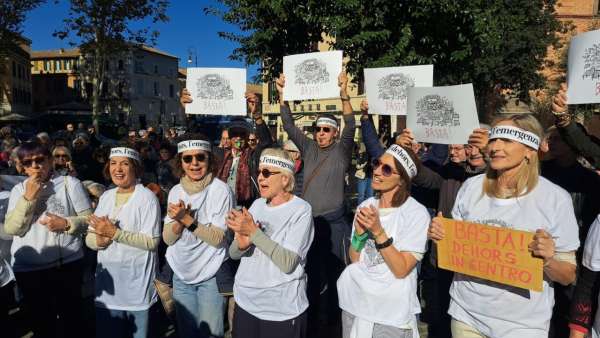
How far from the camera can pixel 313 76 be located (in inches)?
218

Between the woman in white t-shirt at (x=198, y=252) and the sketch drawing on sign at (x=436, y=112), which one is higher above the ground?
the sketch drawing on sign at (x=436, y=112)

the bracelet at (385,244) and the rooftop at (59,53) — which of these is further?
the rooftop at (59,53)

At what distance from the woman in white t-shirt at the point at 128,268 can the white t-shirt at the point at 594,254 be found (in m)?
2.79

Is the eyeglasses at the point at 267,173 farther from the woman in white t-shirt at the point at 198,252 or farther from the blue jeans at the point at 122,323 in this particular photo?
the blue jeans at the point at 122,323

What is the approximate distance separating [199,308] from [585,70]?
132 inches

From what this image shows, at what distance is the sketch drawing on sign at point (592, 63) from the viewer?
3410mm

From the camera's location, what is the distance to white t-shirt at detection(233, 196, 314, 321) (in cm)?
298

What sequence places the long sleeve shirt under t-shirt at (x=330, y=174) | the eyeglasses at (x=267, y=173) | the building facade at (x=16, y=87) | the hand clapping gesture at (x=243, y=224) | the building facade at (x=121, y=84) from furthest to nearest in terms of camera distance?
the building facade at (x=121, y=84) → the building facade at (x=16, y=87) → the long sleeve shirt under t-shirt at (x=330, y=174) → the eyeglasses at (x=267, y=173) → the hand clapping gesture at (x=243, y=224)

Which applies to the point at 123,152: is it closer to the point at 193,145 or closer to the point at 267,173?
the point at 193,145

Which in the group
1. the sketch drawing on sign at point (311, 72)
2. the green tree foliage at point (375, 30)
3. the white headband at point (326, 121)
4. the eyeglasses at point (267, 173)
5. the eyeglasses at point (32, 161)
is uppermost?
the green tree foliage at point (375, 30)

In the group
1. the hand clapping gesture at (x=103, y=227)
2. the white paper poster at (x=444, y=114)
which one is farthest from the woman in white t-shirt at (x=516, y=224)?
the hand clapping gesture at (x=103, y=227)

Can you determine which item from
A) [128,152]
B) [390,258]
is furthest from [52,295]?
[390,258]

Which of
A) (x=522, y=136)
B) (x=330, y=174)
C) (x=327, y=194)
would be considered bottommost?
(x=327, y=194)

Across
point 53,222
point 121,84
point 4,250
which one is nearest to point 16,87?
point 121,84
